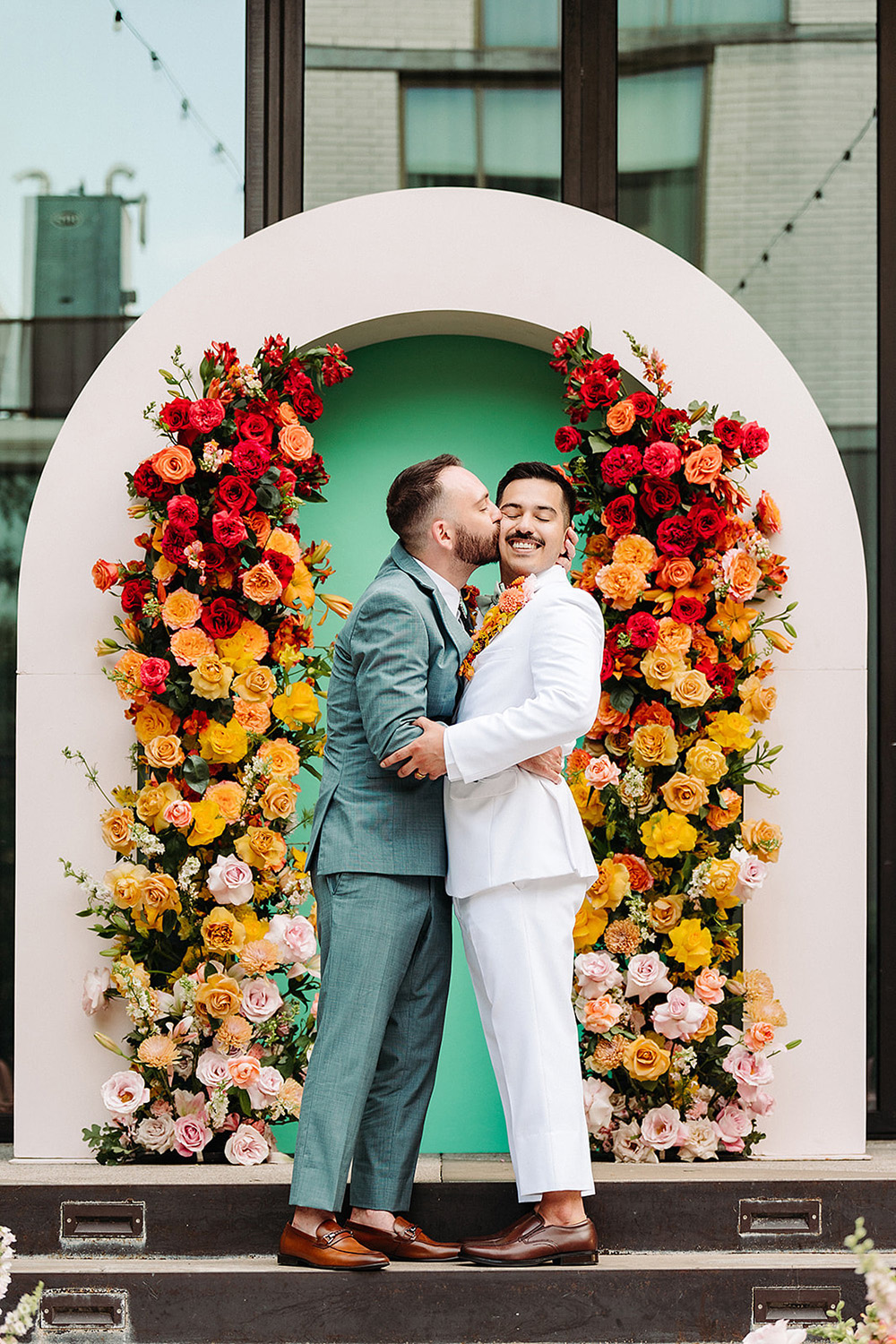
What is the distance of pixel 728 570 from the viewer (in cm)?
382

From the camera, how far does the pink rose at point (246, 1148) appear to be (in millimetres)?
3621

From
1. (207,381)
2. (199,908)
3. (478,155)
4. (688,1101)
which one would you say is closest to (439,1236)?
(688,1101)

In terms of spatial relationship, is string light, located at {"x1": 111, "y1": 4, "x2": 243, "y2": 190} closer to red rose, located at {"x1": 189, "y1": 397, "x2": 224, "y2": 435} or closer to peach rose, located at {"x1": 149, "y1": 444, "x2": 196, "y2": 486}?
red rose, located at {"x1": 189, "y1": 397, "x2": 224, "y2": 435}

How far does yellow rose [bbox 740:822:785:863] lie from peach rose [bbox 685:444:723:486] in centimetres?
101

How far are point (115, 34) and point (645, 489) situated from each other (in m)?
2.63

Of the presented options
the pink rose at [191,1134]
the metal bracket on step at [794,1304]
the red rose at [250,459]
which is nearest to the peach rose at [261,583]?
the red rose at [250,459]

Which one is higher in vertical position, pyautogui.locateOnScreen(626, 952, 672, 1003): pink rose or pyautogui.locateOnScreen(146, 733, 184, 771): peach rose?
pyautogui.locateOnScreen(146, 733, 184, 771): peach rose

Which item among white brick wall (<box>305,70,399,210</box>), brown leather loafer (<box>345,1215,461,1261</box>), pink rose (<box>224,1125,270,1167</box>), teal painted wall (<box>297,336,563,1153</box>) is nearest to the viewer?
brown leather loafer (<box>345,1215,461,1261</box>)

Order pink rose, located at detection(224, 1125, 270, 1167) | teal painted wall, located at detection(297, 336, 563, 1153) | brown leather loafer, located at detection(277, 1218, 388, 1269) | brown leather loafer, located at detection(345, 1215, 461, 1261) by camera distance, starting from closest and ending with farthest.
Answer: brown leather loafer, located at detection(277, 1218, 388, 1269), brown leather loafer, located at detection(345, 1215, 461, 1261), pink rose, located at detection(224, 1125, 270, 1167), teal painted wall, located at detection(297, 336, 563, 1153)

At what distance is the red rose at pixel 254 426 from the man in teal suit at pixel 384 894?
2.47 ft

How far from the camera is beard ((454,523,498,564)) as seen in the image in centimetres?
315

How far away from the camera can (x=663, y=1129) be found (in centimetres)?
369

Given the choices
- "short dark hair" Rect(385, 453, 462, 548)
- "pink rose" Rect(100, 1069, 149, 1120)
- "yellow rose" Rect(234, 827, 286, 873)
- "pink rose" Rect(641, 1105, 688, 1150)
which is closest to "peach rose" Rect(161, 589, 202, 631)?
"yellow rose" Rect(234, 827, 286, 873)

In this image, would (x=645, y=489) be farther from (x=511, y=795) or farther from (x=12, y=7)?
(x=12, y=7)
